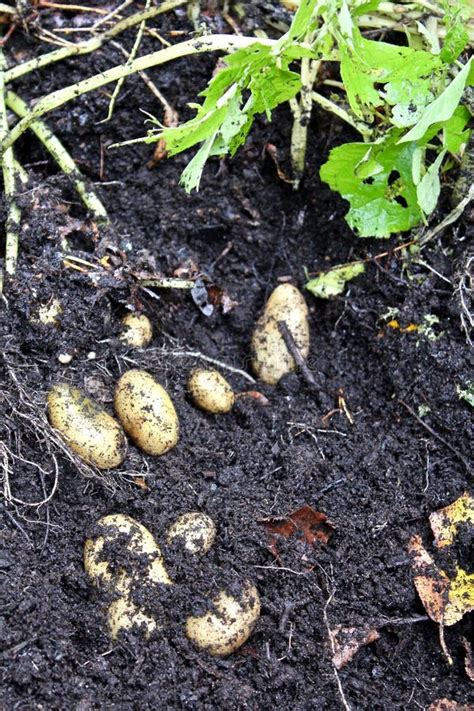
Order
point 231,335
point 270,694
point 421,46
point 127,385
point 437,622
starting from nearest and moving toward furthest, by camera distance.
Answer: point 270,694 → point 437,622 → point 127,385 → point 421,46 → point 231,335

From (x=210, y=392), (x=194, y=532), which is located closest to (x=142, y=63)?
(x=210, y=392)

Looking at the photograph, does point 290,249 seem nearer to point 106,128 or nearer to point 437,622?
point 106,128

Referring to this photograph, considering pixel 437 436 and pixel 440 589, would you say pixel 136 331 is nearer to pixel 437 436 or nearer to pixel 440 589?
pixel 437 436

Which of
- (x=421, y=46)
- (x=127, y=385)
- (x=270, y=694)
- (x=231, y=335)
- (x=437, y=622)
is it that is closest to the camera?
(x=270, y=694)

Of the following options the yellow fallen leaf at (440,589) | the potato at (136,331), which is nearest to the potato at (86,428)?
the potato at (136,331)

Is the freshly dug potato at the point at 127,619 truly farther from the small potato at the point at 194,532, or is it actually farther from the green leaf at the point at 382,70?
the green leaf at the point at 382,70

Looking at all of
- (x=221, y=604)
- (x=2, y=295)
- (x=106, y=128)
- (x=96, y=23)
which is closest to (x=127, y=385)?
(x=2, y=295)
